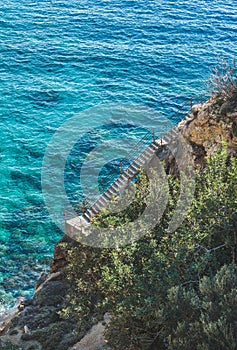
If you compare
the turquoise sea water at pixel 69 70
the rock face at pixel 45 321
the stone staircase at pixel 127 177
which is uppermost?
the turquoise sea water at pixel 69 70

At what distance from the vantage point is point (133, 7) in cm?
9244

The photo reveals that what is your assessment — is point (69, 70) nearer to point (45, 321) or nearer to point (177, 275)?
point (45, 321)

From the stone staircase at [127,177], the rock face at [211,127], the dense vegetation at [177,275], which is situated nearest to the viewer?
the dense vegetation at [177,275]

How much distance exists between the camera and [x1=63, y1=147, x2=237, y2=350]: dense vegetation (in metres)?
21.0

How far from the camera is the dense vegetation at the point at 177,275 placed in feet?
69.0

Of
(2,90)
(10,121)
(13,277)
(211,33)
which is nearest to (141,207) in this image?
(13,277)

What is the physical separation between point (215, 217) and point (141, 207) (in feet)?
15.2

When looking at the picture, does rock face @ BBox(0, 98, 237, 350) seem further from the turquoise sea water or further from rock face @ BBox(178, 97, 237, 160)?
the turquoise sea water

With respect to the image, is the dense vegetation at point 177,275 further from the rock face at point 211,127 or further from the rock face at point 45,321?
the rock face at point 211,127

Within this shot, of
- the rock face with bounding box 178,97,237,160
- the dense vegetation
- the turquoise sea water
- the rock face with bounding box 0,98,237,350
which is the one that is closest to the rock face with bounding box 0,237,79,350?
the rock face with bounding box 0,98,237,350

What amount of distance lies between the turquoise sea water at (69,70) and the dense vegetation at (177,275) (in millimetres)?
22049

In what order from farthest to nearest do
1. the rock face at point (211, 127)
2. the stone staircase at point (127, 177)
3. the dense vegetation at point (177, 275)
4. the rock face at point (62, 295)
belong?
the stone staircase at point (127, 177)
the rock face at point (211, 127)
the rock face at point (62, 295)
the dense vegetation at point (177, 275)

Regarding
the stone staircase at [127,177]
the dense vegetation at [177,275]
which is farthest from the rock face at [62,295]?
the dense vegetation at [177,275]

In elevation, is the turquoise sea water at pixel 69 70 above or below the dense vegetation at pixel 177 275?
above
